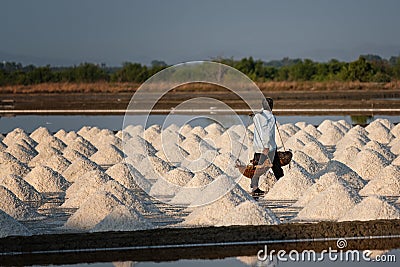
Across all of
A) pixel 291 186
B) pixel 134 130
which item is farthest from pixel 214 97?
pixel 291 186

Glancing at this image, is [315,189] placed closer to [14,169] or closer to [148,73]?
[14,169]

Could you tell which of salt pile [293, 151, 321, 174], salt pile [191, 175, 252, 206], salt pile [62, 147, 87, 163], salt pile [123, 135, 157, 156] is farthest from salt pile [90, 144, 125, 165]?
salt pile [191, 175, 252, 206]

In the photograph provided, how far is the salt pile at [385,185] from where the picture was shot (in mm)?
10516

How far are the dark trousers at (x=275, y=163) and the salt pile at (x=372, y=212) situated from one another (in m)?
1.96

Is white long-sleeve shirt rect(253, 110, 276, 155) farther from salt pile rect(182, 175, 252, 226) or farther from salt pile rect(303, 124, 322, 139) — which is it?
salt pile rect(303, 124, 322, 139)

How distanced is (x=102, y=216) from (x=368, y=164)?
14.5ft

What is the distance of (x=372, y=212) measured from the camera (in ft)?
29.1

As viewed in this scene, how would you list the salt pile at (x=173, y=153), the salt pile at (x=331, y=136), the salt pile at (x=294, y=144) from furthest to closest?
the salt pile at (x=331, y=136) → the salt pile at (x=294, y=144) → the salt pile at (x=173, y=153)

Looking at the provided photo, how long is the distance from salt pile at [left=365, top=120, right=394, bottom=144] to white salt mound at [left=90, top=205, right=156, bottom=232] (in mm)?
7611

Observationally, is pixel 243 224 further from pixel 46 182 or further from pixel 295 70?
pixel 295 70

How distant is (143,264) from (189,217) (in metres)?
1.75

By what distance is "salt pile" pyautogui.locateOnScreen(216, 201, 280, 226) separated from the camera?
28.5 feet

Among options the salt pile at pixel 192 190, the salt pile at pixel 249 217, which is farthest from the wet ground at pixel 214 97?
the salt pile at pixel 249 217

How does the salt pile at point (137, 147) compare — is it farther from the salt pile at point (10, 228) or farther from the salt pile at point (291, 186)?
the salt pile at point (10, 228)
